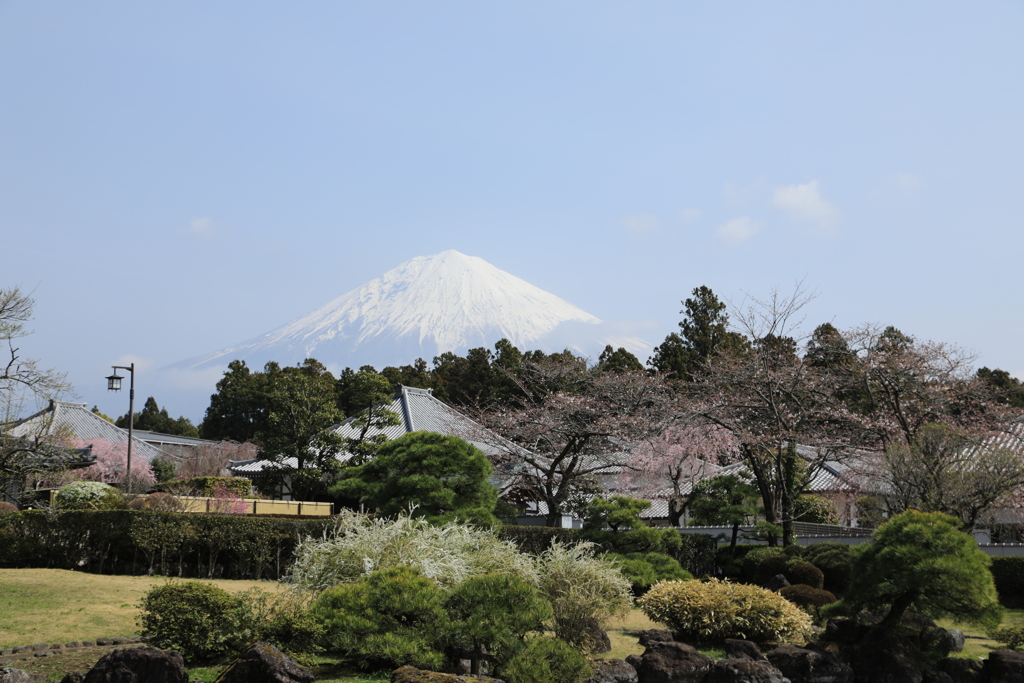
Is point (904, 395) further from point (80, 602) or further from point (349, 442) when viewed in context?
point (80, 602)

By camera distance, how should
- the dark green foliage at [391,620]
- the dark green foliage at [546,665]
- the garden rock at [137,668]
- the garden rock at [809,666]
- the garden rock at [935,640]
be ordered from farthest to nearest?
the garden rock at [935,640]
the garden rock at [809,666]
the dark green foliage at [391,620]
the dark green foliage at [546,665]
the garden rock at [137,668]

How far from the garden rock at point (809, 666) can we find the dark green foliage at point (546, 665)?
9.27 ft

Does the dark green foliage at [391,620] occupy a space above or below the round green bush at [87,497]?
below

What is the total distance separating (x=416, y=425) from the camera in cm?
3169

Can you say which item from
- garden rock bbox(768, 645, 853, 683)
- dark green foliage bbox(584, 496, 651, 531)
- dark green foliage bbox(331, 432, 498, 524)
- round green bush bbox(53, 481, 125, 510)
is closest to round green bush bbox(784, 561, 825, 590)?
dark green foliage bbox(584, 496, 651, 531)

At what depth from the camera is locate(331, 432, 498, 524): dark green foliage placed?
15203mm

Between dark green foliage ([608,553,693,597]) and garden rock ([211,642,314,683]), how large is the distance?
8.41 m

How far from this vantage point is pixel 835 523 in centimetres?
2786

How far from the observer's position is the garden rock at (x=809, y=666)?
906cm

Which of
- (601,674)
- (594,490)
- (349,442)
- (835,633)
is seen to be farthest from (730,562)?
(349,442)

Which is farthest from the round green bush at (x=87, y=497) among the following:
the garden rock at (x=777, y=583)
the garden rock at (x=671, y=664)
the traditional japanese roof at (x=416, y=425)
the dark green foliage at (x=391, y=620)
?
the garden rock at (x=777, y=583)

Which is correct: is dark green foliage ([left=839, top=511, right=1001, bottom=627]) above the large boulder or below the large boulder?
above

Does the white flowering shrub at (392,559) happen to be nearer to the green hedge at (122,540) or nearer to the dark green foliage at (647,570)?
the dark green foliage at (647,570)

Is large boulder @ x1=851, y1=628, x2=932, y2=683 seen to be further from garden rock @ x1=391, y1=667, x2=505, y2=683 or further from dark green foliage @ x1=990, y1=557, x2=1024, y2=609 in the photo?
dark green foliage @ x1=990, y1=557, x2=1024, y2=609
